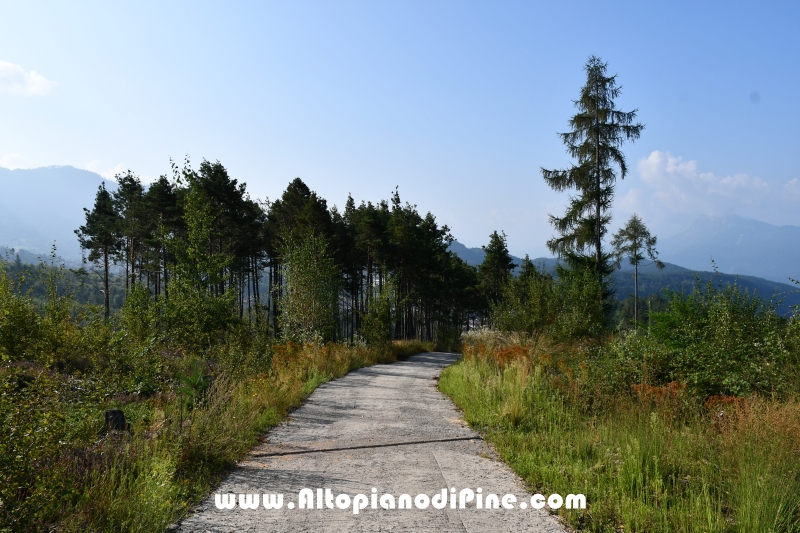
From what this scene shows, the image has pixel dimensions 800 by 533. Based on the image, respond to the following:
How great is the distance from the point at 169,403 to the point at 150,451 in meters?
3.35

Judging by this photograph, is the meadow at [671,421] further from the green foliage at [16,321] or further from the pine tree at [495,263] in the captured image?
the pine tree at [495,263]

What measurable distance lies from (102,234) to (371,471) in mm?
45196

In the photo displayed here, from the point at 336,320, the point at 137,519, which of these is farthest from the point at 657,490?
the point at 336,320

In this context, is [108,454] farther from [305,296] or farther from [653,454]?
[305,296]

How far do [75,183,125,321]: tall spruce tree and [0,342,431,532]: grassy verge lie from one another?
39.6 m

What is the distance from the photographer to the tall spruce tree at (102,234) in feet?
141

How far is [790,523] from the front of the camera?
13.5 ft

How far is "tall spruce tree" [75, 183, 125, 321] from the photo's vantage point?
43.1 meters

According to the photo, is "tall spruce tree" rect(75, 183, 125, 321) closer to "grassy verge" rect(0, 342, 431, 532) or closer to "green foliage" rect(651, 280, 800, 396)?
"grassy verge" rect(0, 342, 431, 532)

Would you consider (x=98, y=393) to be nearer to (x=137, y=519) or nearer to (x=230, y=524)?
(x=137, y=519)

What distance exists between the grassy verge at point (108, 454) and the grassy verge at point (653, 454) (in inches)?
141

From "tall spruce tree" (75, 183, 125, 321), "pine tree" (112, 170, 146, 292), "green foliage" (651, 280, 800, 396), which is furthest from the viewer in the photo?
"tall spruce tree" (75, 183, 125, 321)

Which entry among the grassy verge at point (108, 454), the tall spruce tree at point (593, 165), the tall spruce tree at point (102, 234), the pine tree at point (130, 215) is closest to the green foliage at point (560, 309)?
the tall spruce tree at point (593, 165)

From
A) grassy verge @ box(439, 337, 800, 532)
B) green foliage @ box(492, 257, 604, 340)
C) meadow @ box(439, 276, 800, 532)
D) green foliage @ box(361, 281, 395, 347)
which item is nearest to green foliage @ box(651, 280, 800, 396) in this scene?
meadow @ box(439, 276, 800, 532)
